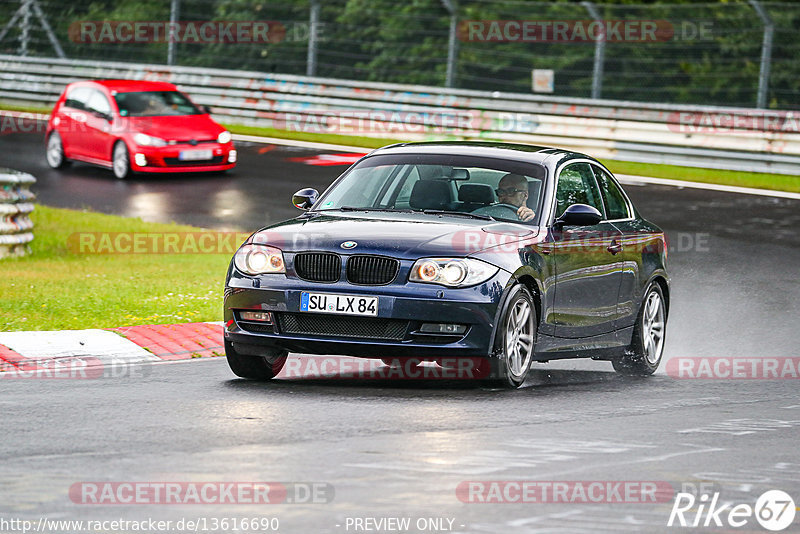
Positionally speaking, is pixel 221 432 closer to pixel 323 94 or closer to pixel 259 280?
pixel 259 280

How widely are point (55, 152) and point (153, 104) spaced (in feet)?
5.98

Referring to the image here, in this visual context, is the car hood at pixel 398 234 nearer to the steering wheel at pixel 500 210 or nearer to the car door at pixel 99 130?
the steering wheel at pixel 500 210

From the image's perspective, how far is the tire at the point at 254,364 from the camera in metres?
10.3

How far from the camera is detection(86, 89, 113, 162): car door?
25406 millimetres

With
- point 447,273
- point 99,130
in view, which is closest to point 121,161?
point 99,130

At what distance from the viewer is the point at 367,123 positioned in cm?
2933

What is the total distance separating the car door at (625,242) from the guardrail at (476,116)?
13.0 metres

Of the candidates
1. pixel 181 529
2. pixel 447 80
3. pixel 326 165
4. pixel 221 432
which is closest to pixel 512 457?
pixel 221 432

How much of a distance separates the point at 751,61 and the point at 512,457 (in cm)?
1963

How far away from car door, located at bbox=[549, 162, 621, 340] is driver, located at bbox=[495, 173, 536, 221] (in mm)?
238

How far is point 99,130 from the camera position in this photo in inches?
1006

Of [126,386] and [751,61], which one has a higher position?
[751,61]

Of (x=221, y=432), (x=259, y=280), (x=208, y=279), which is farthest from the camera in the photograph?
(x=208, y=279)

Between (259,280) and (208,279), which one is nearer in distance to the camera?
(259,280)
